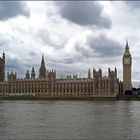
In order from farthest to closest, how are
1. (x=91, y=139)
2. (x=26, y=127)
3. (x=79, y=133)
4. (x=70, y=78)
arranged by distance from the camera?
(x=70, y=78)
(x=26, y=127)
(x=79, y=133)
(x=91, y=139)

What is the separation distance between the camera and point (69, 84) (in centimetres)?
11738

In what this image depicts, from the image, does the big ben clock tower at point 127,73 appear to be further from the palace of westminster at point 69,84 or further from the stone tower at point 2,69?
the stone tower at point 2,69

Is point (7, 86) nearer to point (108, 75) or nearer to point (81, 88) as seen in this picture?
point (81, 88)

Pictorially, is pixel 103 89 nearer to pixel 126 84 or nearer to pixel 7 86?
pixel 126 84

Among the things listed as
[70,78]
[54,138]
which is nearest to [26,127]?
[54,138]

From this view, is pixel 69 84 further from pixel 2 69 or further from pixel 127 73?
pixel 2 69

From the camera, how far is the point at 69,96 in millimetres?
113938

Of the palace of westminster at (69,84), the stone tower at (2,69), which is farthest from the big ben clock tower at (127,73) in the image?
the stone tower at (2,69)

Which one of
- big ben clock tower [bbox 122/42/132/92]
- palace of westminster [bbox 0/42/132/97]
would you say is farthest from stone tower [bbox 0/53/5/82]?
big ben clock tower [bbox 122/42/132/92]

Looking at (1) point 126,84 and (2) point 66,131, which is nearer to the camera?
(2) point 66,131

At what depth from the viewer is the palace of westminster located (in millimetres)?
111625

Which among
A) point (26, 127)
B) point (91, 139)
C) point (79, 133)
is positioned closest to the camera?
point (91, 139)

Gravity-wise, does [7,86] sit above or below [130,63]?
below

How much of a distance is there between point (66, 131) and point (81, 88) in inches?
3720
